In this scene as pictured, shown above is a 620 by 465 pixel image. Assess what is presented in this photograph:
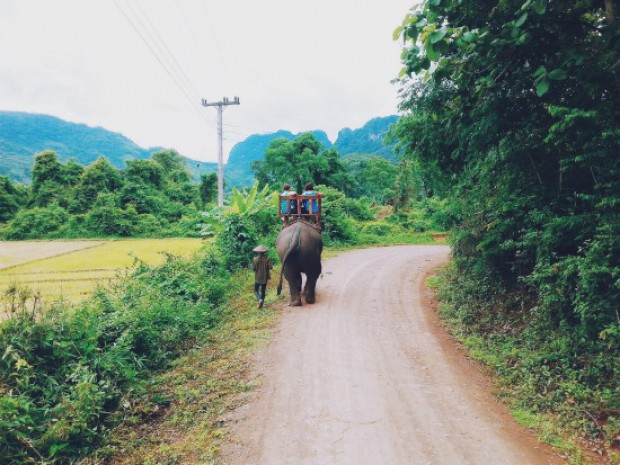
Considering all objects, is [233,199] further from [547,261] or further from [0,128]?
[0,128]

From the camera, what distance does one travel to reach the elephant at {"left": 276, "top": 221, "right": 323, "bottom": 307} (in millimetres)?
8203

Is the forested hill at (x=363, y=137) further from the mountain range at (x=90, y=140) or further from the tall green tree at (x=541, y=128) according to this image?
the tall green tree at (x=541, y=128)

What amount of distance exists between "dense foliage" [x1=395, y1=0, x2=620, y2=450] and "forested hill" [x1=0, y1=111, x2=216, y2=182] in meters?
110

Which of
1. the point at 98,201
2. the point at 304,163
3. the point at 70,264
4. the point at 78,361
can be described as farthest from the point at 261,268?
the point at 304,163

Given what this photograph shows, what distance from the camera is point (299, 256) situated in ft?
26.9

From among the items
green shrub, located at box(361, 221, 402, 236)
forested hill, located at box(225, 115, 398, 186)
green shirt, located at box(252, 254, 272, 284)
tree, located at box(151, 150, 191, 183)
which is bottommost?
green shirt, located at box(252, 254, 272, 284)

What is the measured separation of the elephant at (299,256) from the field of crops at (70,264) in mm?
3332

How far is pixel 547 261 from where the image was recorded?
537 cm

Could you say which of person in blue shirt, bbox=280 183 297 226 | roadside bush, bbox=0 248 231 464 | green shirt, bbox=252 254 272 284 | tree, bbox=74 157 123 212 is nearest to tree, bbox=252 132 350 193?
tree, bbox=74 157 123 212

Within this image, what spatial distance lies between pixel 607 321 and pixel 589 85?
9.37 feet

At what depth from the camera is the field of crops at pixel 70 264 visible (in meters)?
11.2

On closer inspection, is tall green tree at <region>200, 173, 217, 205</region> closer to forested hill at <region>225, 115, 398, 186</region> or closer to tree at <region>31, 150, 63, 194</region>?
tree at <region>31, 150, 63, 194</region>

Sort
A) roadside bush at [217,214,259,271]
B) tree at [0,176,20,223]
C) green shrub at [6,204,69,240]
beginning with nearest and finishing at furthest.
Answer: roadside bush at [217,214,259,271], green shrub at [6,204,69,240], tree at [0,176,20,223]

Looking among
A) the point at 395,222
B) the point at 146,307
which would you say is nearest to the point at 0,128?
the point at 395,222
